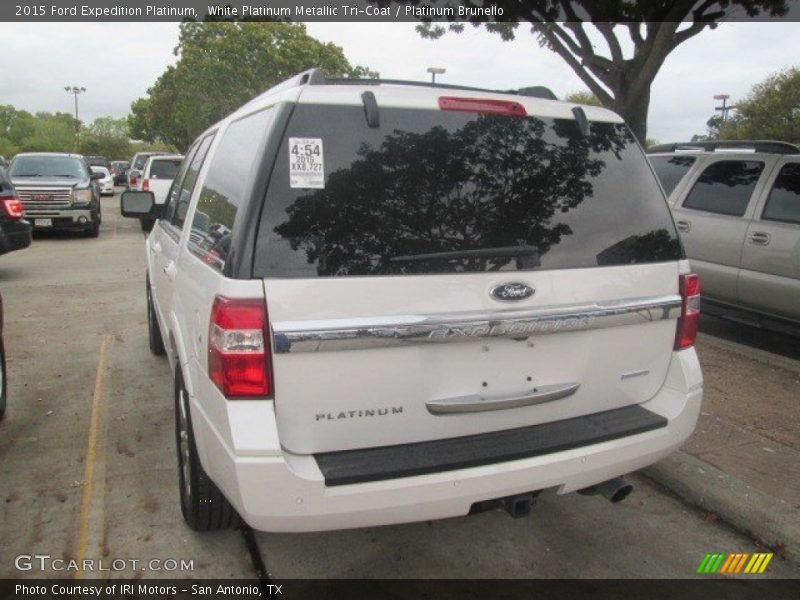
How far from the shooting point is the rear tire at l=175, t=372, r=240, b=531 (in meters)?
2.84

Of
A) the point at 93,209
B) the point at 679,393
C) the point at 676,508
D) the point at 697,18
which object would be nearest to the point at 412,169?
the point at 679,393

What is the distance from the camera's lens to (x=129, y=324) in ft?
23.1

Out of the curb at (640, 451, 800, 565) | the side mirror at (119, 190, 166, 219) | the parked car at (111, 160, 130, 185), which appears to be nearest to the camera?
the curb at (640, 451, 800, 565)

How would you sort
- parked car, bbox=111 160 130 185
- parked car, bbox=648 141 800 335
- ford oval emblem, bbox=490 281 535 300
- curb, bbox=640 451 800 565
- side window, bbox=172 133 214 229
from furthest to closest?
parked car, bbox=111 160 130 185
parked car, bbox=648 141 800 335
side window, bbox=172 133 214 229
curb, bbox=640 451 800 565
ford oval emblem, bbox=490 281 535 300

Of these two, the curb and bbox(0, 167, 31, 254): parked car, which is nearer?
the curb

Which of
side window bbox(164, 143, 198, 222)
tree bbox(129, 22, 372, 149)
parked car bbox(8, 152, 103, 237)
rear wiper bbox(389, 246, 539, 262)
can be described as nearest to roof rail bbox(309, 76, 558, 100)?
rear wiper bbox(389, 246, 539, 262)

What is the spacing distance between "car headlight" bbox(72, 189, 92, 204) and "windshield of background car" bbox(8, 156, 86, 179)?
2.18 ft

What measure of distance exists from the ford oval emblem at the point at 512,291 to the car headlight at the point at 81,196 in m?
14.1

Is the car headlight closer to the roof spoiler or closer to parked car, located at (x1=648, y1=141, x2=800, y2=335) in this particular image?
parked car, located at (x1=648, y1=141, x2=800, y2=335)

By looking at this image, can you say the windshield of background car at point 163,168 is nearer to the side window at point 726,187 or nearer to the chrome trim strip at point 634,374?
the side window at point 726,187

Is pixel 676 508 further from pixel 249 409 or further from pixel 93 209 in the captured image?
pixel 93 209

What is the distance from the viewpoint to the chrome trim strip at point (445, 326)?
2160mm

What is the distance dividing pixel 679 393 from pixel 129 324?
5866 millimetres

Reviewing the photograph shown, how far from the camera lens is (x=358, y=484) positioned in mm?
2217
